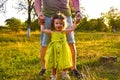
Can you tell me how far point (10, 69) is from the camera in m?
9.25

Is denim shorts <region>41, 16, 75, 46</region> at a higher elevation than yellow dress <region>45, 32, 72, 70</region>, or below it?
higher

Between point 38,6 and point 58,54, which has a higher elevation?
point 38,6

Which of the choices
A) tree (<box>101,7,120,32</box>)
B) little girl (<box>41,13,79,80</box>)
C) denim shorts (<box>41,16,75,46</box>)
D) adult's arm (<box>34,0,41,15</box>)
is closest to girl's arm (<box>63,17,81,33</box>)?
little girl (<box>41,13,79,80</box>)

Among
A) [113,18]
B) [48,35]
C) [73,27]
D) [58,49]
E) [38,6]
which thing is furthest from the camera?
[113,18]

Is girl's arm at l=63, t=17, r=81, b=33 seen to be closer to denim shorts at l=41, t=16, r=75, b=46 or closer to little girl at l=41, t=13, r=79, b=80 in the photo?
little girl at l=41, t=13, r=79, b=80

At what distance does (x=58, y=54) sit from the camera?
680 centimetres

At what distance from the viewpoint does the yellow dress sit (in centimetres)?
679

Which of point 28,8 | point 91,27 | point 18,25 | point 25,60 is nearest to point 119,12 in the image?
point 91,27

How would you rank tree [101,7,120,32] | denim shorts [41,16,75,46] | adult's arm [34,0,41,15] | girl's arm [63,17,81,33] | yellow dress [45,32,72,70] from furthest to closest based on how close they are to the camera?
tree [101,7,120,32], denim shorts [41,16,75,46], adult's arm [34,0,41,15], girl's arm [63,17,81,33], yellow dress [45,32,72,70]

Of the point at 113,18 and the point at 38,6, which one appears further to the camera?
the point at 113,18

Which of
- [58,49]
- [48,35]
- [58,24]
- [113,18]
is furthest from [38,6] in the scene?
[113,18]

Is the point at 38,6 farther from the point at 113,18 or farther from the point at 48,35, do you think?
the point at 113,18

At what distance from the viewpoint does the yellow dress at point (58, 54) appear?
6785mm

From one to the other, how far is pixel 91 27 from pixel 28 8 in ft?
127
